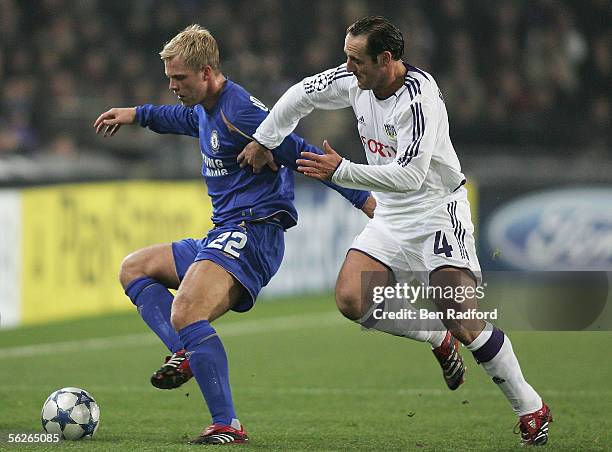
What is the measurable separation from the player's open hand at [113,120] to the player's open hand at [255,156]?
0.78 m

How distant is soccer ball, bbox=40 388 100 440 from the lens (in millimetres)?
5898

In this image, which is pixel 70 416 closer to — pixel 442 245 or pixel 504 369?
pixel 442 245

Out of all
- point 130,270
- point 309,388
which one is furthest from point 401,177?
point 309,388

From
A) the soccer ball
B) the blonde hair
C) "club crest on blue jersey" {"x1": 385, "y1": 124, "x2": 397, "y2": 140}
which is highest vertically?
the blonde hair

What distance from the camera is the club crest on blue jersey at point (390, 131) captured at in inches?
233

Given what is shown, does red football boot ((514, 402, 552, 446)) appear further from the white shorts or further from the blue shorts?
the blue shorts

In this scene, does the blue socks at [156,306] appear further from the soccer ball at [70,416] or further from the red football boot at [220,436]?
the red football boot at [220,436]

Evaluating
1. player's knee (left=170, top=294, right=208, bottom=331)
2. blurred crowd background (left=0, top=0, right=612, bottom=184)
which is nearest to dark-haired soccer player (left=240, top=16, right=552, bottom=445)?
player's knee (left=170, top=294, right=208, bottom=331)

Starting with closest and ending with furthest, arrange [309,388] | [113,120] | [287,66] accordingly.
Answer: [113,120]
[309,388]
[287,66]

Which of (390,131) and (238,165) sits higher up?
(390,131)

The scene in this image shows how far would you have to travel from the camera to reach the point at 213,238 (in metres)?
6.09

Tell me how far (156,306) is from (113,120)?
1018 mm

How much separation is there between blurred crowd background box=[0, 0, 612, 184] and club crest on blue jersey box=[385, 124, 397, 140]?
6447 mm

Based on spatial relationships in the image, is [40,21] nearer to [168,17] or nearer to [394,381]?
[168,17]
